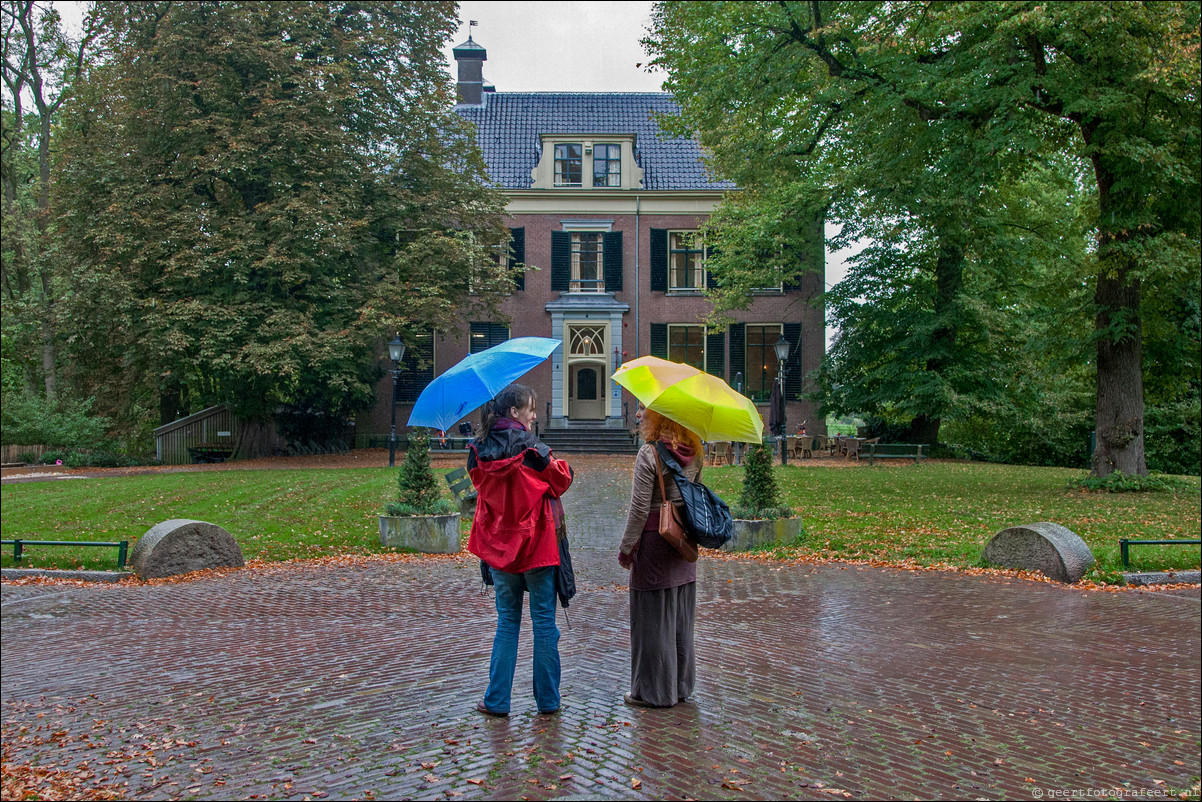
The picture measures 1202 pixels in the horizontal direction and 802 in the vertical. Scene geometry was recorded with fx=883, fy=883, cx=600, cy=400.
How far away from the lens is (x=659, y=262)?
31.6 meters

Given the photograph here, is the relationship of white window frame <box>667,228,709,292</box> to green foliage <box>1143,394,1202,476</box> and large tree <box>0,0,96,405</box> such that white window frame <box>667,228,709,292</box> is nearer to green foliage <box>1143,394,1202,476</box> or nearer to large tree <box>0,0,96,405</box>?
green foliage <box>1143,394,1202,476</box>

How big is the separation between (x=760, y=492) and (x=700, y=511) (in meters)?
6.70

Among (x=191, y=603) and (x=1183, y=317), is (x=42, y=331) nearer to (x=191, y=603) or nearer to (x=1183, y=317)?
(x=191, y=603)

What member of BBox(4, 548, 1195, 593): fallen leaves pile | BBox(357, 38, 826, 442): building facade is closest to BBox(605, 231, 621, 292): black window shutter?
BBox(357, 38, 826, 442): building facade

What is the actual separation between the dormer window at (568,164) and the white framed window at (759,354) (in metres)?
8.21

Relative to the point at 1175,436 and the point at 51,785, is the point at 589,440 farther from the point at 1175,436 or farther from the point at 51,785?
the point at 51,785

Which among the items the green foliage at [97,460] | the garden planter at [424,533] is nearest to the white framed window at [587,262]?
the green foliage at [97,460]

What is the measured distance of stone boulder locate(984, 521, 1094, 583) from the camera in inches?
358

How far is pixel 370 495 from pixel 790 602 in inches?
383

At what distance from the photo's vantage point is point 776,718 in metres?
4.92

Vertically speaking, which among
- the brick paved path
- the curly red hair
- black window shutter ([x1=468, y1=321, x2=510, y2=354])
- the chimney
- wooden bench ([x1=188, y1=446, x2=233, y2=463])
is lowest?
the brick paved path

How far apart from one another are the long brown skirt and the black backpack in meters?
0.41

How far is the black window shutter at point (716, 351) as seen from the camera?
1226 inches

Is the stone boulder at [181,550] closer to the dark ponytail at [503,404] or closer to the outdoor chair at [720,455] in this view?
the dark ponytail at [503,404]
